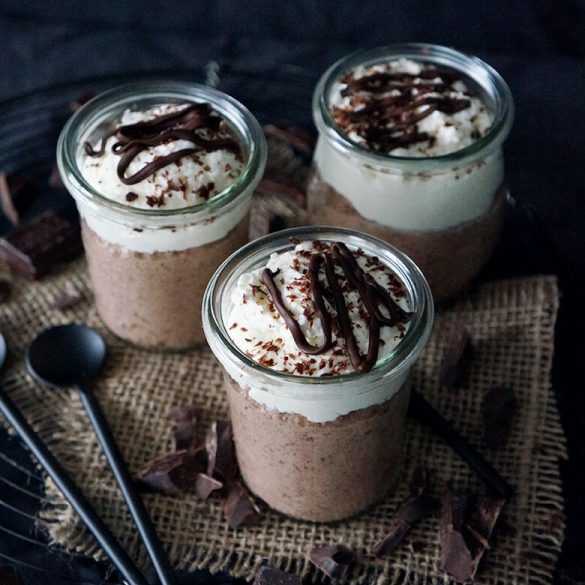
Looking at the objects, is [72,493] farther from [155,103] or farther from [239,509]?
[155,103]

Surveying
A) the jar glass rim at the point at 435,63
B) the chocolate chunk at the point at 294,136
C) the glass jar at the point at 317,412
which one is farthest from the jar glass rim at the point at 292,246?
the chocolate chunk at the point at 294,136

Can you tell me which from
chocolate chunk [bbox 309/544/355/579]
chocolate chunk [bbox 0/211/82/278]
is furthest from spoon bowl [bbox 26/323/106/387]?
chocolate chunk [bbox 309/544/355/579]

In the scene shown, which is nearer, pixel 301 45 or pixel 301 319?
pixel 301 319

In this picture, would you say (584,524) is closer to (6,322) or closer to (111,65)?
(6,322)

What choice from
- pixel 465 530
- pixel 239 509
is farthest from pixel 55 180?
pixel 465 530

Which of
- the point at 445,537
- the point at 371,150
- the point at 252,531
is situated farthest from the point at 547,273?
the point at 252,531

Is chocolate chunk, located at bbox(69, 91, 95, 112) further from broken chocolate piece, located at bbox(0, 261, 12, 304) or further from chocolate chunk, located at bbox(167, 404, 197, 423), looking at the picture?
chocolate chunk, located at bbox(167, 404, 197, 423)
